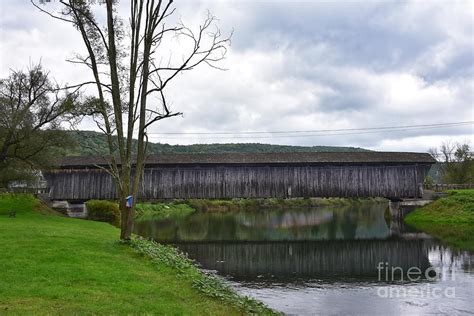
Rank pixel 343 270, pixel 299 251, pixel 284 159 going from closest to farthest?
pixel 343 270
pixel 299 251
pixel 284 159

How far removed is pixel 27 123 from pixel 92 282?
21.3 metres

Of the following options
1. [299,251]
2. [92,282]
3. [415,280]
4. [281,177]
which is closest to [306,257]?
[299,251]

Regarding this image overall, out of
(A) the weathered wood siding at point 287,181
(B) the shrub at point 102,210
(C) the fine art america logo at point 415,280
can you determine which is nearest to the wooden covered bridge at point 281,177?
(A) the weathered wood siding at point 287,181

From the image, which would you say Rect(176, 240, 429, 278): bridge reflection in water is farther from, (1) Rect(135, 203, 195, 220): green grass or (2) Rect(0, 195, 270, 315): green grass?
(1) Rect(135, 203, 195, 220): green grass

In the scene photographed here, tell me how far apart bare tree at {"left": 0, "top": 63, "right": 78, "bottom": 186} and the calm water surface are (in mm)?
10291

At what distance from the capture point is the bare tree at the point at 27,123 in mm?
27500

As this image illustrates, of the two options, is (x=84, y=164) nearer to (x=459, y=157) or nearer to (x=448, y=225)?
(x=448, y=225)

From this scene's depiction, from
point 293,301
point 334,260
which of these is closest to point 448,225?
point 334,260

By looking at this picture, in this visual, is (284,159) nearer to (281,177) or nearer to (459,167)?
(281,177)

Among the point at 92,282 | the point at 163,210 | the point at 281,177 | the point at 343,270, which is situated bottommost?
the point at 343,270

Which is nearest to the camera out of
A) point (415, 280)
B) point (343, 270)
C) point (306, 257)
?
point (415, 280)

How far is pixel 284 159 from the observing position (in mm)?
39281

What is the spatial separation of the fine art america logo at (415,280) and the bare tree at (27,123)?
69.4 ft

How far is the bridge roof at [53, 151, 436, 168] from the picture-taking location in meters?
38.9
